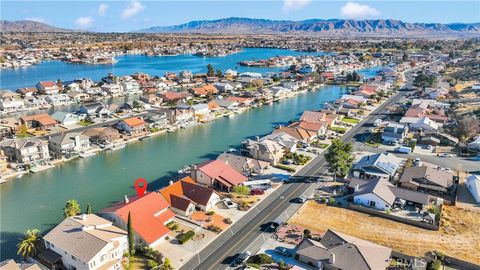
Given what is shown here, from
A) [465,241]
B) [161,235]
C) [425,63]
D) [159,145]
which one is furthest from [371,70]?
[161,235]

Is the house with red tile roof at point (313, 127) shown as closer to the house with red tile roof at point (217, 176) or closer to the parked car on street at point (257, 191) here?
the house with red tile roof at point (217, 176)

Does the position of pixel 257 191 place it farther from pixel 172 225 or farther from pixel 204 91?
pixel 204 91

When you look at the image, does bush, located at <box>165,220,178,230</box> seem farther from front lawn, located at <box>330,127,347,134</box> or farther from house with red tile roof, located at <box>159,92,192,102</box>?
house with red tile roof, located at <box>159,92,192,102</box>

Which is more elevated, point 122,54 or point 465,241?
point 122,54

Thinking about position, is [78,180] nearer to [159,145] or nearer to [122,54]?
[159,145]

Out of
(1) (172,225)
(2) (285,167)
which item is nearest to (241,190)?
(2) (285,167)

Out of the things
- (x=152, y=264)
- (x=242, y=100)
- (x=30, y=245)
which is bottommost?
(x=152, y=264)

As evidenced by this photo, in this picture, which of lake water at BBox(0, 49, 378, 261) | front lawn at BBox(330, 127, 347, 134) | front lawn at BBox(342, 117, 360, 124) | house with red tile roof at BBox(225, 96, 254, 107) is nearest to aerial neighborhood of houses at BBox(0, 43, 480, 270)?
front lawn at BBox(330, 127, 347, 134)
